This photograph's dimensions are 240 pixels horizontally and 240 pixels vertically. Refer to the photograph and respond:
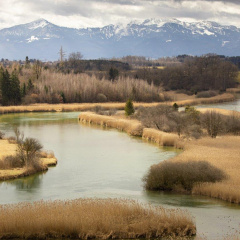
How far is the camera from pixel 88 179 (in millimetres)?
25781

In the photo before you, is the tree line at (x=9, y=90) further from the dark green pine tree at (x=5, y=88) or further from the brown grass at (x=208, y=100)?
the brown grass at (x=208, y=100)

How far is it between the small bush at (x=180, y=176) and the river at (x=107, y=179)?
27.7 inches

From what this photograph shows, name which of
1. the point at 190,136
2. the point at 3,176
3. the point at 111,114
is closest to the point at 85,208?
the point at 3,176

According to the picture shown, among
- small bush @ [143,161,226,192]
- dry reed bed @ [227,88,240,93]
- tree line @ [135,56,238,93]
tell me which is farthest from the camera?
tree line @ [135,56,238,93]

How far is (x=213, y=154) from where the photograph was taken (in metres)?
30.5

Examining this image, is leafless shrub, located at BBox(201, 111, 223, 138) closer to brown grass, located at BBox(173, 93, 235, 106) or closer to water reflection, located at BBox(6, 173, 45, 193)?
water reflection, located at BBox(6, 173, 45, 193)

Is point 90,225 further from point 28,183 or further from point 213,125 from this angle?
point 213,125

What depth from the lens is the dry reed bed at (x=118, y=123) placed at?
44.6 metres

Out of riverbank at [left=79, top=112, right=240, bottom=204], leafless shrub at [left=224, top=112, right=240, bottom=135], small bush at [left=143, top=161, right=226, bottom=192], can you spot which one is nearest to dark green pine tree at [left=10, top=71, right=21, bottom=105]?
riverbank at [left=79, top=112, right=240, bottom=204]

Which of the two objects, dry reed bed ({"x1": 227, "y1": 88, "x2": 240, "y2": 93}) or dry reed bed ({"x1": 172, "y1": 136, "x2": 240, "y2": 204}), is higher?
dry reed bed ({"x1": 172, "y1": 136, "x2": 240, "y2": 204})

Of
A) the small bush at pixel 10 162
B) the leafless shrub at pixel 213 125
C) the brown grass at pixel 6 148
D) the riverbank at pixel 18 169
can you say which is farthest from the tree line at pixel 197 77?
the small bush at pixel 10 162

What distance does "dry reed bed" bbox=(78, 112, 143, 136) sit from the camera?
4456 cm

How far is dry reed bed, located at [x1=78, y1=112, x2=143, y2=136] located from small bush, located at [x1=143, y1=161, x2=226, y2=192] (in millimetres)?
20682

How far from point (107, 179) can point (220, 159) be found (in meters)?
7.56
